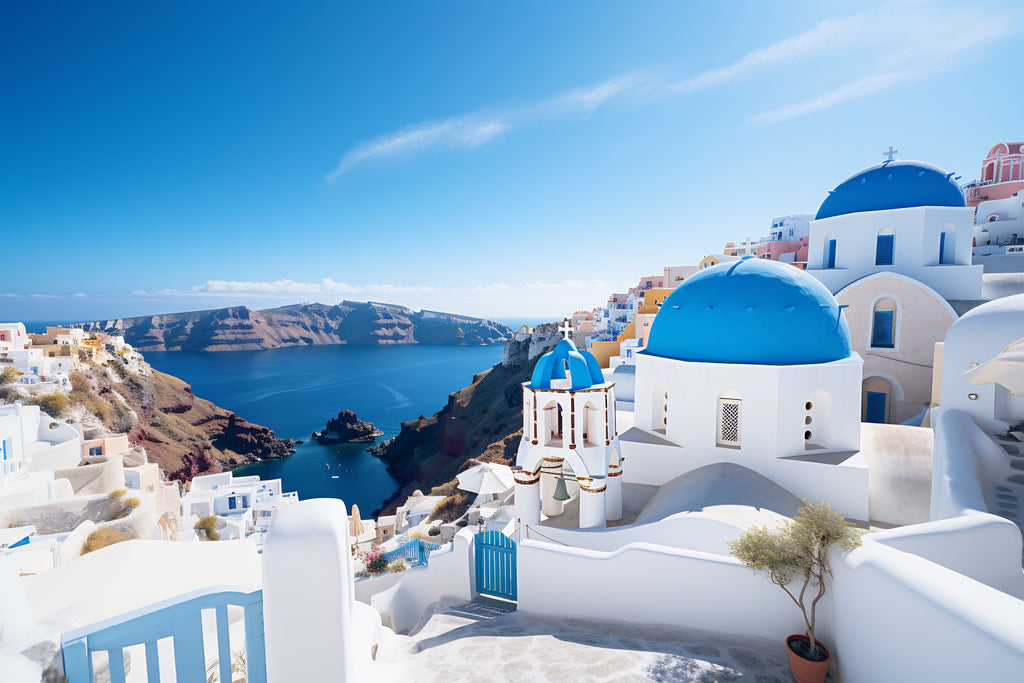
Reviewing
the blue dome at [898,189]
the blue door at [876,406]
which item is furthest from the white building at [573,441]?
the blue dome at [898,189]

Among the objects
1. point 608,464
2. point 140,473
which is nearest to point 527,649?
point 608,464

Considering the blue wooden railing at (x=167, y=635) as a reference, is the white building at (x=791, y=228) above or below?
above

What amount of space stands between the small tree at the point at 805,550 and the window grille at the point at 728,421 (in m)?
5.18

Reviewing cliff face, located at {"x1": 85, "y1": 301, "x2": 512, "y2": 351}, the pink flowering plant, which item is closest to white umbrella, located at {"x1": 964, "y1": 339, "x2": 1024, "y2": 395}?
the pink flowering plant

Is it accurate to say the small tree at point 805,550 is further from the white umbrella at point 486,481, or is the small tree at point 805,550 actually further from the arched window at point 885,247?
the arched window at point 885,247

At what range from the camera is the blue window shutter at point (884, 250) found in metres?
14.8

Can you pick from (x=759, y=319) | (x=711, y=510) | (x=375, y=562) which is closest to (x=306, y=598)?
(x=711, y=510)

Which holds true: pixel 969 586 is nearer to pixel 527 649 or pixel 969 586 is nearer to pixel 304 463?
pixel 527 649

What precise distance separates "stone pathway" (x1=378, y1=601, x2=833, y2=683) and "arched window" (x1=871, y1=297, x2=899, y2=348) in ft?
43.4

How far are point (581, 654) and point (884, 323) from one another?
14.9 meters

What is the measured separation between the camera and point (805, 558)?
4.25 meters

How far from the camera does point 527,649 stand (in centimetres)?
470

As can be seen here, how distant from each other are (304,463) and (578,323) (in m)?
38.8

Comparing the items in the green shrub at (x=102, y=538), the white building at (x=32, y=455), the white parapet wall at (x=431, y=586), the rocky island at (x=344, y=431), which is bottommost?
the rocky island at (x=344, y=431)
